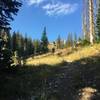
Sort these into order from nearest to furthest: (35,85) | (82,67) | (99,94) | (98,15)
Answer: (99,94)
(35,85)
(82,67)
(98,15)

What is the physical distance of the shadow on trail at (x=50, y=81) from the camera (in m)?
17.8

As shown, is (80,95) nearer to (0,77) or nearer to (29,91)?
(29,91)

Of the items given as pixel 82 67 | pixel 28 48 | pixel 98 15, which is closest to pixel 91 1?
pixel 98 15

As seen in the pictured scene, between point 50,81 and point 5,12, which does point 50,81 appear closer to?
point 50,81

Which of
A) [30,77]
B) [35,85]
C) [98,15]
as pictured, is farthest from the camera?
[98,15]

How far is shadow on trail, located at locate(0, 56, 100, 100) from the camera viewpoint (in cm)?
1778

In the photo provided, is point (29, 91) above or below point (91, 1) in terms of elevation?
below

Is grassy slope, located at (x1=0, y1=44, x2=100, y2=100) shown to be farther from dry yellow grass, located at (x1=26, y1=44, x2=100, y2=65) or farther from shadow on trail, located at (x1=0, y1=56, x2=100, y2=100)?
dry yellow grass, located at (x1=26, y1=44, x2=100, y2=65)

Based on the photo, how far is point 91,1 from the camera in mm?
49969

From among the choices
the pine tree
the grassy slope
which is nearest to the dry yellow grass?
the grassy slope

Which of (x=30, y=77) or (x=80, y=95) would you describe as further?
(x=30, y=77)

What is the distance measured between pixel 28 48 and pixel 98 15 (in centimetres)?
7359

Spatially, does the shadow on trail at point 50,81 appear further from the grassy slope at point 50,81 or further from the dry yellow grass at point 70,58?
the dry yellow grass at point 70,58

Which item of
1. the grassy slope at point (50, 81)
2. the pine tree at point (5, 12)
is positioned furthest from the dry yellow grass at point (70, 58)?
the pine tree at point (5, 12)
